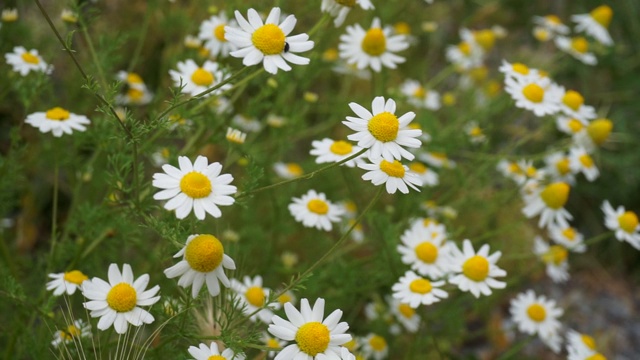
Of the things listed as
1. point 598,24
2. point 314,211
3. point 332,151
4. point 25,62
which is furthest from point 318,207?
point 598,24

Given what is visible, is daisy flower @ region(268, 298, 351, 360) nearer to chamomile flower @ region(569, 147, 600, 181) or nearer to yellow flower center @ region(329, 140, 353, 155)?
yellow flower center @ region(329, 140, 353, 155)

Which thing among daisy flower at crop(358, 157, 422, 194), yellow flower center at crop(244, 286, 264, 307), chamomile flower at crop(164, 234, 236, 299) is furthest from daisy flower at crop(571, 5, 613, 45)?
chamomile flower at crop(164, 234, 236, 299)

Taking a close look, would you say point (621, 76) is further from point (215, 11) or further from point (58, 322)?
point (58, 322)

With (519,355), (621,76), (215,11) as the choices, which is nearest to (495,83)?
(621,76)

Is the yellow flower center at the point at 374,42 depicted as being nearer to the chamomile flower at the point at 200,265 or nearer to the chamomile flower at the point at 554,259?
the chamomile flower at the point at 554,259

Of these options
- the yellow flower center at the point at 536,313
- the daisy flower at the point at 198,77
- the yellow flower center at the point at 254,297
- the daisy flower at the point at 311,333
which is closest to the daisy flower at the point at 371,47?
the daisy flower at the point at 198,77
